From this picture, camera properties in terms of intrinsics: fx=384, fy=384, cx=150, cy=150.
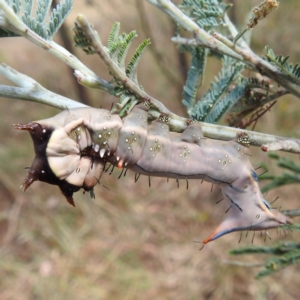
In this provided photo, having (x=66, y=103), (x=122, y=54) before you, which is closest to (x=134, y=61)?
(x=122, y=54)

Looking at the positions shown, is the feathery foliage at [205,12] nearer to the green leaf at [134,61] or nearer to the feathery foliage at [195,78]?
the feathery foliage at [195,78]

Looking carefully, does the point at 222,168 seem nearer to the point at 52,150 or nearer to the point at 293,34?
the point at 52,150

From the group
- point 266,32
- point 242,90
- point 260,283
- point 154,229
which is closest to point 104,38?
point 266,32

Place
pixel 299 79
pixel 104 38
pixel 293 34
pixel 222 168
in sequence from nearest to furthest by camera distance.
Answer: pixel 299 79 → pixel 222 168 → pixel 293 34 → pixel 104 38

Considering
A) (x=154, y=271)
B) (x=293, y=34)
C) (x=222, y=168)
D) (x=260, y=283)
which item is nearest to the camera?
(x=222, y=168)

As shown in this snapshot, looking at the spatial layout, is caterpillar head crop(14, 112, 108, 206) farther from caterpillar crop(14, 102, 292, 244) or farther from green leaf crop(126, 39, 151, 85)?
green leaf crop(126, 39, 151, 85)

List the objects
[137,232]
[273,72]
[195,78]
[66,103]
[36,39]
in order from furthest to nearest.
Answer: [137,232]
[195,78]
[273,72]
[66,103]
[36,39]

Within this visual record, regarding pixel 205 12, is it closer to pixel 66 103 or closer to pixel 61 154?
pixel 66 103

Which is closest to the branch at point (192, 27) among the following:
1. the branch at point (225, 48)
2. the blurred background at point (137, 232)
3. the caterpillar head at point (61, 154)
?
the branch at point (225, 48)
